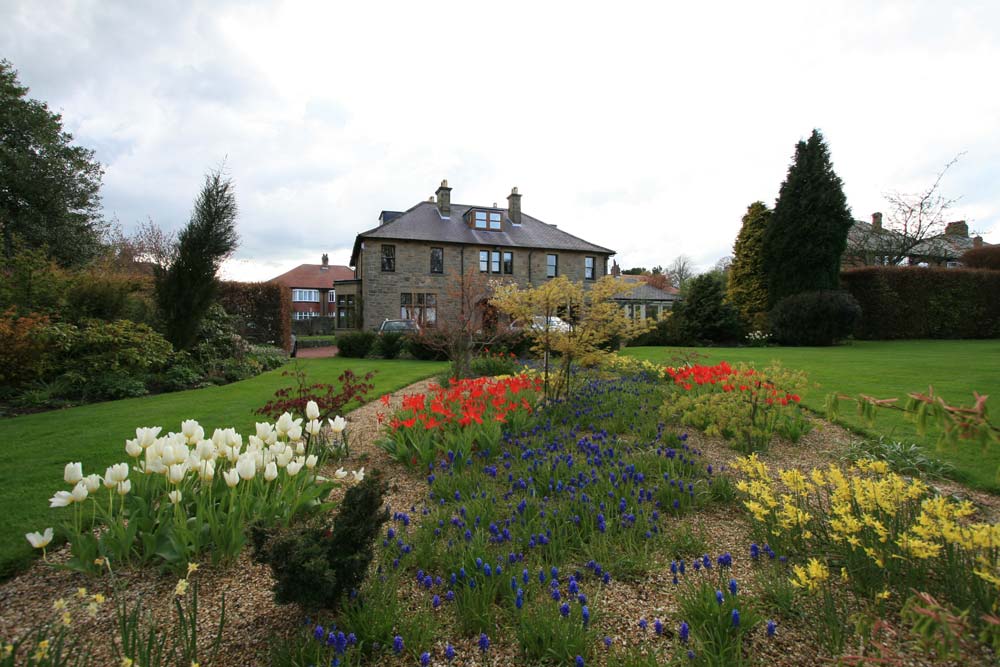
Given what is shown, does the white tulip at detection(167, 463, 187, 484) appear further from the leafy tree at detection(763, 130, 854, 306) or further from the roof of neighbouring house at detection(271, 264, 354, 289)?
the roof of neighbouring house at detection(271, 264, 354, 289)

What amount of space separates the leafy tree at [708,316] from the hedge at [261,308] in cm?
1767

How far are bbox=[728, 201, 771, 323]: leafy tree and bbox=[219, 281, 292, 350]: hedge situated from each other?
21.7 metres

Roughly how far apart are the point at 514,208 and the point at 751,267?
14.6m

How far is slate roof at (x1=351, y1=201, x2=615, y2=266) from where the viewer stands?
26.2 meters

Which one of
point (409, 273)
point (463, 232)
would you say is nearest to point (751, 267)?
point (463, 232)

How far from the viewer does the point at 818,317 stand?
721 inches

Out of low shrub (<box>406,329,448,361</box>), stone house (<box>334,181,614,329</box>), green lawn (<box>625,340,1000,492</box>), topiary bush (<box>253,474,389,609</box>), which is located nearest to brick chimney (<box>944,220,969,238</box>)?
stone house (<box>334,181,614,329</box>)

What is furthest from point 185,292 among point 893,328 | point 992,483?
point 893,328

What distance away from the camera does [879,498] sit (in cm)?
217

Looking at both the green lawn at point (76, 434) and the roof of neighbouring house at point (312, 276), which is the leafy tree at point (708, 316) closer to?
the green lawn at point (76, 434)

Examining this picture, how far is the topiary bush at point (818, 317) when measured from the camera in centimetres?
1808

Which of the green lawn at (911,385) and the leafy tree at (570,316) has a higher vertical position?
the leafy tree at (570,316)

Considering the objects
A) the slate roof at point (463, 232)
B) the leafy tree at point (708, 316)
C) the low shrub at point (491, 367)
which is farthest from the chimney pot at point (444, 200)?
the low shrub at point (491, 367)

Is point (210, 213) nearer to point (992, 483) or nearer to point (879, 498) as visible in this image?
point (879, 498)
